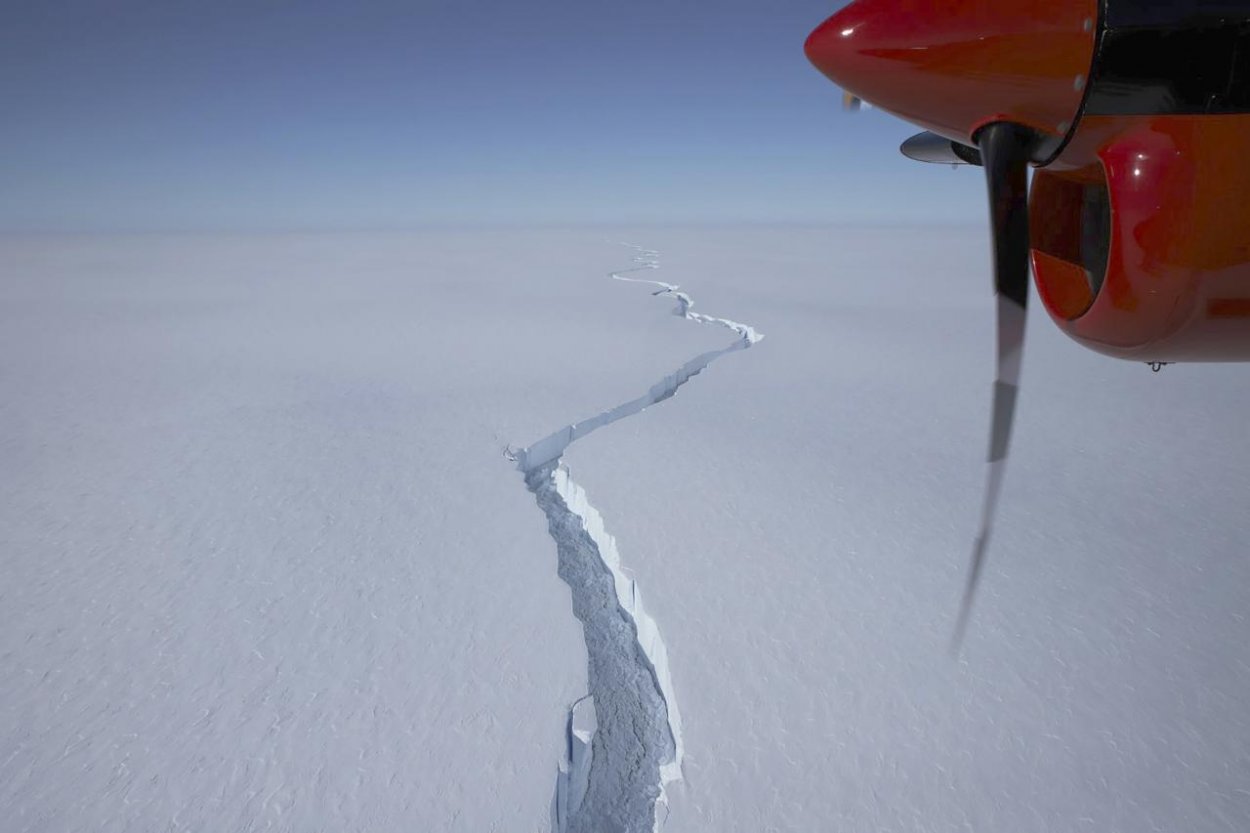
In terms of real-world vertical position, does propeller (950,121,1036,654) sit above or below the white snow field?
above

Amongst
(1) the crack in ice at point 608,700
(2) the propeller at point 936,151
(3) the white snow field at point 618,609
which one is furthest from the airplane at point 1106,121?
(1) the crack in ice at point 608,700

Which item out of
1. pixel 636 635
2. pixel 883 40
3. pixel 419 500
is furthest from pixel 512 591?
pixel 883 40

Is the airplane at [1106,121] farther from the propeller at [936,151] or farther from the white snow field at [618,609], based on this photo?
the white snow field at [618,609]

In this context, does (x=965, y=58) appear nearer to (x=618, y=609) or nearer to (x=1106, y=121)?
(x=1106, y=121)

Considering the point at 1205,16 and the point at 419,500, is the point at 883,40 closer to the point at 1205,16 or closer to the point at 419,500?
the point at 1205,16

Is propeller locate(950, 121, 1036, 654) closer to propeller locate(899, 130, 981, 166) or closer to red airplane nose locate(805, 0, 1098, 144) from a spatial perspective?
red airplane nose locate(805, 0, 1098, 144)

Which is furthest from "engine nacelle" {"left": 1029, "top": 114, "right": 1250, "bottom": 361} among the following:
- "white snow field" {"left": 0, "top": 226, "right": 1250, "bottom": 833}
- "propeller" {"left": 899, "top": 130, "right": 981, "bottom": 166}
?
"white snow field" {"left": 0, "top": 226, "right": 1250, "bottom": 833}
